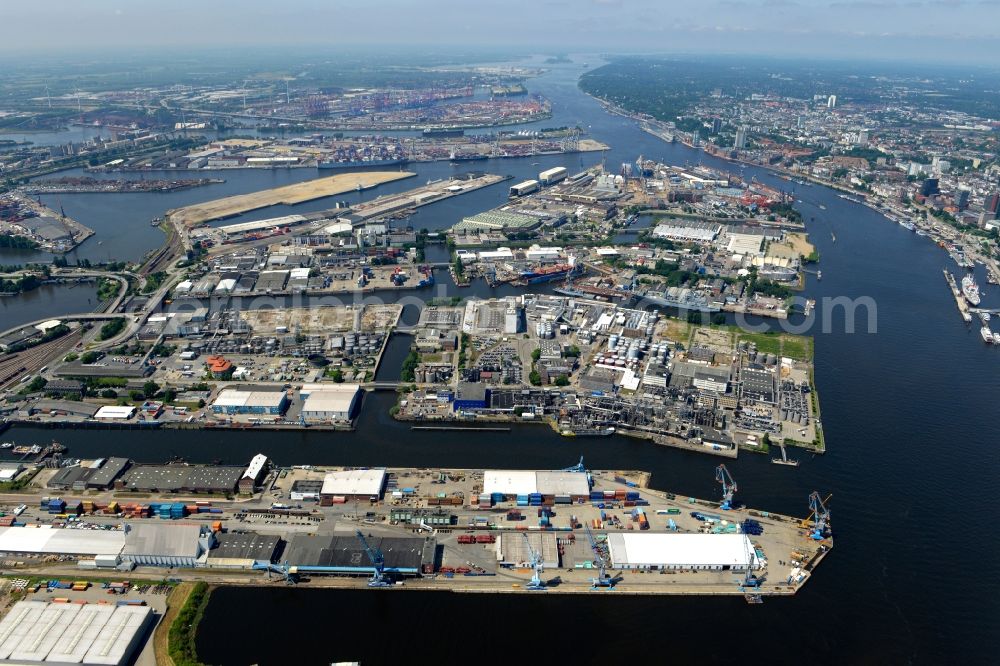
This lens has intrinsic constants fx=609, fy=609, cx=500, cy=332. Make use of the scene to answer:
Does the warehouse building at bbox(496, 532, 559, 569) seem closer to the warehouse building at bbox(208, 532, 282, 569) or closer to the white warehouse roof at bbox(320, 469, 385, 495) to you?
the white warehouse roof at bbox(320, 469, 385, 495)

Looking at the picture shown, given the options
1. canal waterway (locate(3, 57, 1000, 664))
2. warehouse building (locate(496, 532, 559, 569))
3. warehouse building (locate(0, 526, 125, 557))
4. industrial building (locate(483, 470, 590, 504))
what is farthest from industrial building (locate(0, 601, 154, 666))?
industrial building (locate(483, 470, 590, 504))

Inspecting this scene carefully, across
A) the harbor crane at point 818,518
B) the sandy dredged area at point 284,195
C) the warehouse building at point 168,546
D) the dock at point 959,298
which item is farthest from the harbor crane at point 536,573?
the sandy dredged area at point 284,195

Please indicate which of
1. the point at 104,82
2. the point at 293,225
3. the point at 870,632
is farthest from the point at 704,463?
the point at 104,82

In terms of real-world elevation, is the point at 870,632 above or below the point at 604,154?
below

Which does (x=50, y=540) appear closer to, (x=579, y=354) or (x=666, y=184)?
(x=579, y=354)

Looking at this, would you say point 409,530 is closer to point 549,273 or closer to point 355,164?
point 549,273
